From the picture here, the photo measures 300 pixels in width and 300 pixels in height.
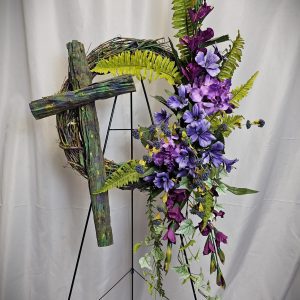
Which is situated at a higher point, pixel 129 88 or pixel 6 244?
pixel 129 88

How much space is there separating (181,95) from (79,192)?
2.30 feet

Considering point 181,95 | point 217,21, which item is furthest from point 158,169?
point 217,21

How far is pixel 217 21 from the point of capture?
1243mm

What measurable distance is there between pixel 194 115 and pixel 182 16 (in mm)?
302

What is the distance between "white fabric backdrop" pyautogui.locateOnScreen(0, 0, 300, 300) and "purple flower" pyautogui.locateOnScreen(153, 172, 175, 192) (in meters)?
0.47

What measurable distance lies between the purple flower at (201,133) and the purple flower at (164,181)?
125 mm

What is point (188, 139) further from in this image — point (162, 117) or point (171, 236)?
point (171, 236)

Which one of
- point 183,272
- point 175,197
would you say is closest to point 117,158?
point 175,197

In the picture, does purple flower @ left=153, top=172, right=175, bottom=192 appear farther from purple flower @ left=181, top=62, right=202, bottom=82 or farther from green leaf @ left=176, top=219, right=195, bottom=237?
purple flower @ left=181, top=62, right=202, bottom=82

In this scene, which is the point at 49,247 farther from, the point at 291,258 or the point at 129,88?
the point at 291,258

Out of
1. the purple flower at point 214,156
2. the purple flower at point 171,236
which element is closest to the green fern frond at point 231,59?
the purple flower at point 214,156

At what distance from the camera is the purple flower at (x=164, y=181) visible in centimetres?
87

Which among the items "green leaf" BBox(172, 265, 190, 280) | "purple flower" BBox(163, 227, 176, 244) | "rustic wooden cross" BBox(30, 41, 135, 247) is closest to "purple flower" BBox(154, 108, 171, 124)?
"rustic wooden cross" BBox(30, 41, 135, 247)

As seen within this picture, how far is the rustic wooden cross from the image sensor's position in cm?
94
